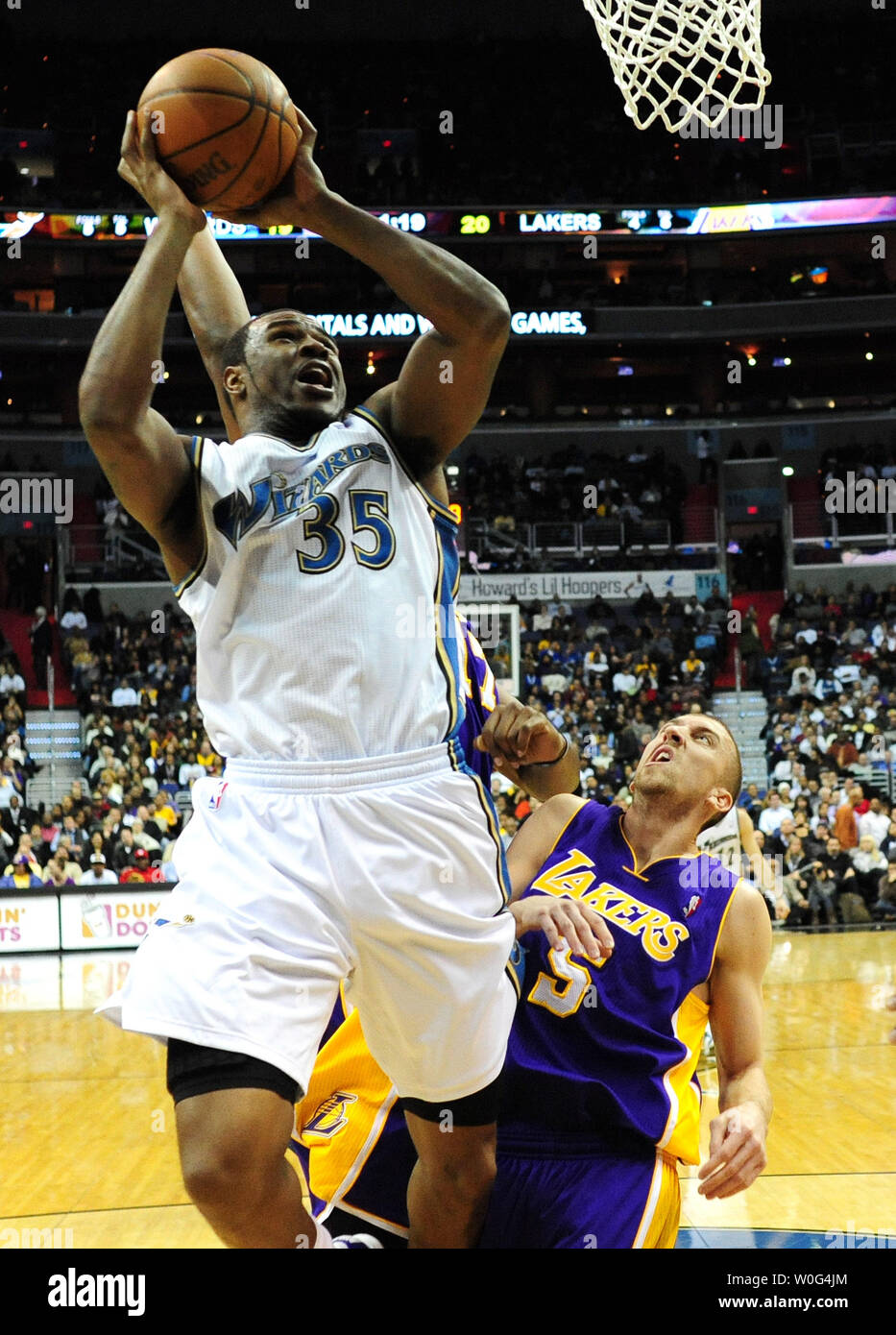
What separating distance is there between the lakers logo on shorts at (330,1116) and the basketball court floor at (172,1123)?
188cm

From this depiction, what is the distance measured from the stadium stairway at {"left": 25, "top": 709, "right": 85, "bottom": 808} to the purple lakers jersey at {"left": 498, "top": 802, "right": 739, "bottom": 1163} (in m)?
14.5

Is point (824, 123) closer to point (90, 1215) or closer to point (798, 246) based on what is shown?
point (798, 246)

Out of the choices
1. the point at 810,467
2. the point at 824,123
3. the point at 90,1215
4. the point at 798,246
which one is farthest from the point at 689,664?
the point at 90,1215

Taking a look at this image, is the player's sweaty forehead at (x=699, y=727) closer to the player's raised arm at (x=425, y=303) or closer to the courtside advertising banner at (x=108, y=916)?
the player's raised arm at (x=425, y=303)

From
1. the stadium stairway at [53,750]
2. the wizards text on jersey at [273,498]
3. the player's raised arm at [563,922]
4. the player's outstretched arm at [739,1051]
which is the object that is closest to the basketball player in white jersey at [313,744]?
the wizards text on jersey at [273,498]

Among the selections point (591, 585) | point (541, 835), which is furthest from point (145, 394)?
point (591, 585)

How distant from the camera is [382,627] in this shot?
2678 mm

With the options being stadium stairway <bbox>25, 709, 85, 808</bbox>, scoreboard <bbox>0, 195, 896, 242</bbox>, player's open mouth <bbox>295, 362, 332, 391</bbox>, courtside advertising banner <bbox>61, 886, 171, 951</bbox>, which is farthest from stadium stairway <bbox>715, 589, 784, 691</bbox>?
player's open mouth <bbox>295, 362, 332, 391</bbox>

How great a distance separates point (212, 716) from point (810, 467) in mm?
22678

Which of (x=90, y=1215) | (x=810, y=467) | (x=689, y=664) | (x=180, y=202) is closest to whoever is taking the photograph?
(x=180, y=202)

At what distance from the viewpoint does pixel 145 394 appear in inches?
95.9

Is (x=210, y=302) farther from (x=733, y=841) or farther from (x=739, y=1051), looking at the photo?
(x=733, y=841)

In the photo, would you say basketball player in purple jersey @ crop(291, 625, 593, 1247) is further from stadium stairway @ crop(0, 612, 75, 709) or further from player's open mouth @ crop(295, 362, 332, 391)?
stadium stairway @ crop(0, 612, 75, 709)
